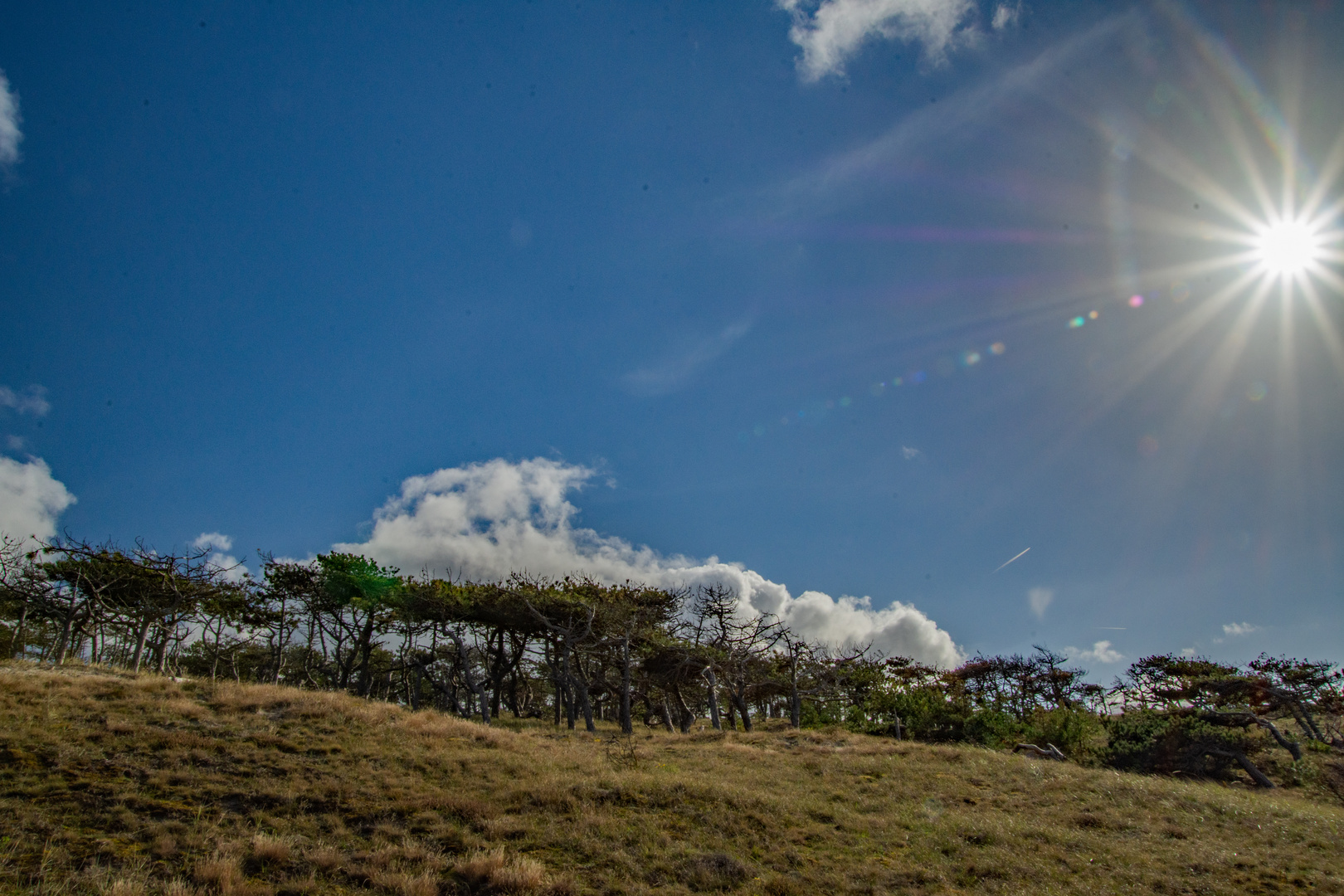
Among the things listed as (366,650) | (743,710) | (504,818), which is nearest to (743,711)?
(743,710)

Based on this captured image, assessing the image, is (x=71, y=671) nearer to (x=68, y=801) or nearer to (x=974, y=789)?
(x=68, y=801)

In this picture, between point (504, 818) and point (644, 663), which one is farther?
point (644, 663)

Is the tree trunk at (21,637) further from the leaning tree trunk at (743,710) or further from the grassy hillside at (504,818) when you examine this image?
the leaning tree trunk at (743,710)

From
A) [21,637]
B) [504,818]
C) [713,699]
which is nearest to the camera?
[504,818]

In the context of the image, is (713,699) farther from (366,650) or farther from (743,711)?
(366,650)

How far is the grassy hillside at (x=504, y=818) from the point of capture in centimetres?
911

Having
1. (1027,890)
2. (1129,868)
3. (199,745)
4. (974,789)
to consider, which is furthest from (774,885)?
(199,745)

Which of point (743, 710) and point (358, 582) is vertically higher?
point (358, 582)

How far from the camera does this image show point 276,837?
974 cm

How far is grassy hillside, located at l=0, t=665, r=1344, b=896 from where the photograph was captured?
29.9ft

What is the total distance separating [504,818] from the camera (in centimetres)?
1167

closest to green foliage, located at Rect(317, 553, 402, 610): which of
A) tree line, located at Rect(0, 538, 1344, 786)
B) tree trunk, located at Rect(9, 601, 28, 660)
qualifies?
tree line, located at Rect(0, 538, 1344, 786)

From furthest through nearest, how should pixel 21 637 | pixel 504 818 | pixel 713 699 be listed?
pixel 713 699 < pixel 21 637 < pixel 504 818

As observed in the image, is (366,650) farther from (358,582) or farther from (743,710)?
(743,710)
